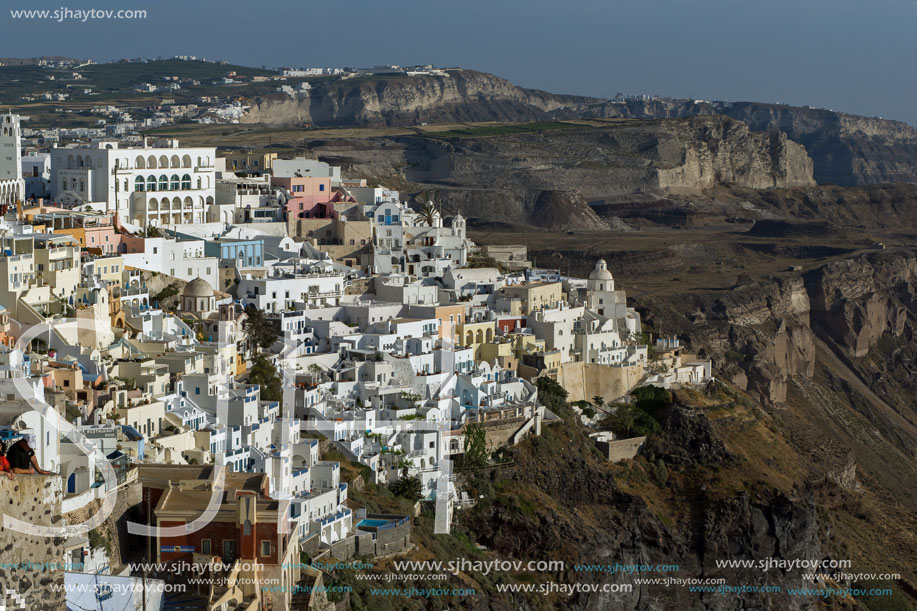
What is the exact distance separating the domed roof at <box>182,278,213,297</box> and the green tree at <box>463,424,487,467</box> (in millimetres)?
7421


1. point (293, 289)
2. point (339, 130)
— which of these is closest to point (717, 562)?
point (293, 289)

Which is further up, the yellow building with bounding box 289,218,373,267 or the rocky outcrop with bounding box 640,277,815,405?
the yellow building with bounding box 289,218,373,267

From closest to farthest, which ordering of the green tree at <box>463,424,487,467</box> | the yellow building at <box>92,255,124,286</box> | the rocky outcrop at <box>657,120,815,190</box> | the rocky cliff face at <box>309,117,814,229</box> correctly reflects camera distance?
the green tree at <box>463,424,487,467</box>
the yellow building at <box>92,255,124,286</box>
the rocky cliff face at <box>309,117,814,229</box>
the rocky outcrop at <box>657,120,815,190</box>

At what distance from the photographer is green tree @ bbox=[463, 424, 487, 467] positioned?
117 feet

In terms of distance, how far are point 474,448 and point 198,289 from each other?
26.3ft

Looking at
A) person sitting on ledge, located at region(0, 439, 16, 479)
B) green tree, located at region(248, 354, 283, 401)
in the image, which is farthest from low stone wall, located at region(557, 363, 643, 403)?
person sitting on ledge, located at region(0, 439, 16, 479)

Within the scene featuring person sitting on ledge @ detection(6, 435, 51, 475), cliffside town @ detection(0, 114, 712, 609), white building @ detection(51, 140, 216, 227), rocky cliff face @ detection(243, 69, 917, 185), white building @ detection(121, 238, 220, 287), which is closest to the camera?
person sitting on ledge @ detection(6, 435, 51, 475)

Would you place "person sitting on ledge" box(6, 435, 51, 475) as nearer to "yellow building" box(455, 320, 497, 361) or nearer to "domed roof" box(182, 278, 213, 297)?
"domed roof" box(182, 278, 213, 297)

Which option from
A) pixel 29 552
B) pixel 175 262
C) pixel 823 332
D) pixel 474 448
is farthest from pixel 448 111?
pixel 29 552

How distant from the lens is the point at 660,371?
45.2m

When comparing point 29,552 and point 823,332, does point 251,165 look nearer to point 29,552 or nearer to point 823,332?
point 823,332

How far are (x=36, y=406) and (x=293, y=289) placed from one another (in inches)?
714

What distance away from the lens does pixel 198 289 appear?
3841 centimetres

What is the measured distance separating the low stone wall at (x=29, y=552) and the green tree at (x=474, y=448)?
2124cm
